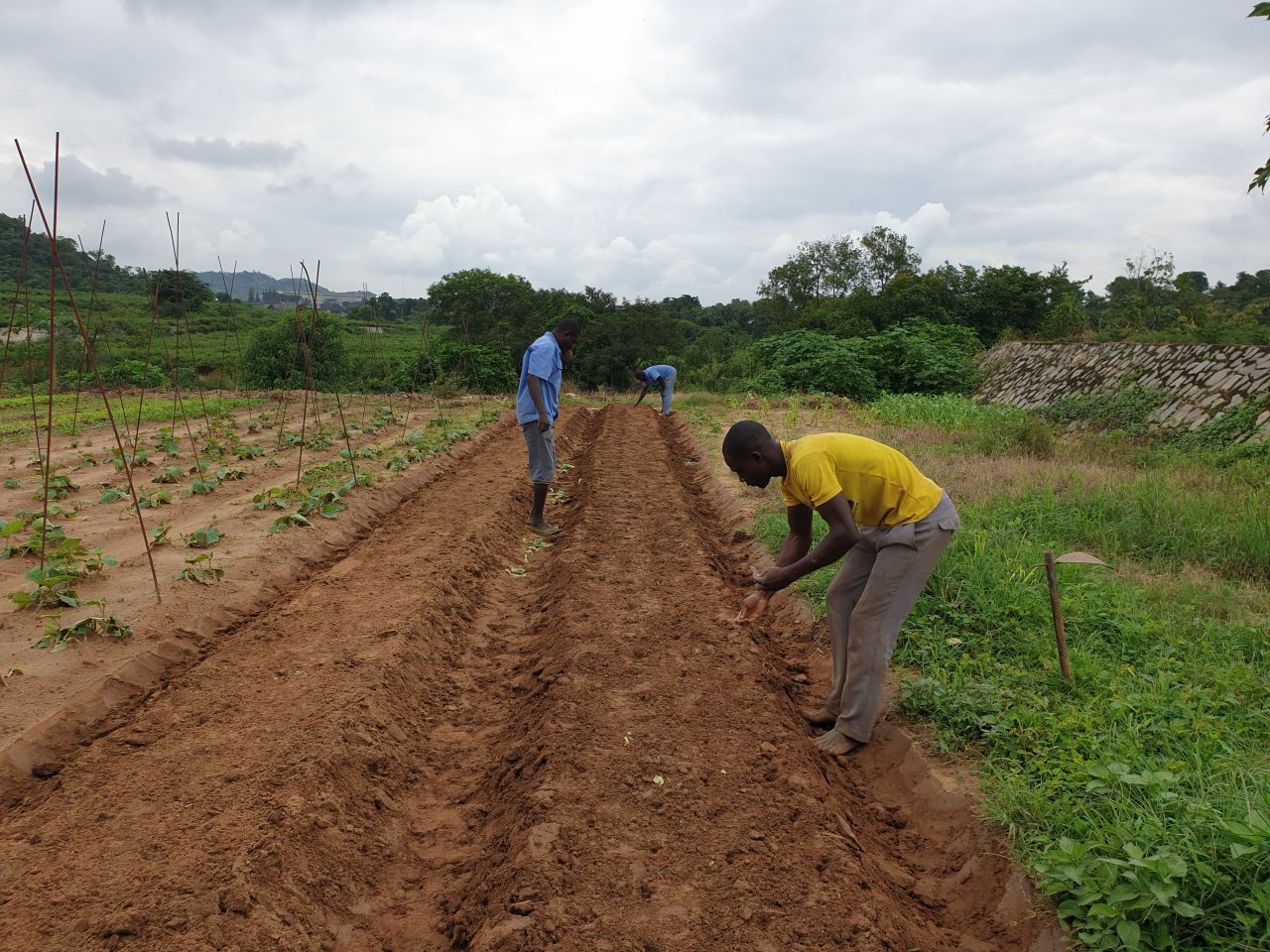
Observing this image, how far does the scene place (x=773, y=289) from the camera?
134 feet

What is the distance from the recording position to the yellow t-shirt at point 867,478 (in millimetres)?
3422

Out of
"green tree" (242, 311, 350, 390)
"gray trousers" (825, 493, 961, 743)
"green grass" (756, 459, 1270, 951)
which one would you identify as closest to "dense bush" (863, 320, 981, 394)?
"green grass" (756, 459, 1270, 951)

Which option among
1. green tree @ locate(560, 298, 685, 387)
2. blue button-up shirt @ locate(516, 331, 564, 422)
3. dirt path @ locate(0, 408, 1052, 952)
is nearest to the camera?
dirt path @ locate(0, 408, 1052, 952)

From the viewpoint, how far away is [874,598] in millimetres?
3549

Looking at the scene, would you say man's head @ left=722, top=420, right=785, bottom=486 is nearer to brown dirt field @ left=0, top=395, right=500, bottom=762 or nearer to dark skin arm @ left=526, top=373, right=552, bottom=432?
brown dirt field @ left=0, top=395, right=500, bottom=762

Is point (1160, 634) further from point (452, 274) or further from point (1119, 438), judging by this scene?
point (452, 274)

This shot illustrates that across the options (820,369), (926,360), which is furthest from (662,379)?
(926,360)

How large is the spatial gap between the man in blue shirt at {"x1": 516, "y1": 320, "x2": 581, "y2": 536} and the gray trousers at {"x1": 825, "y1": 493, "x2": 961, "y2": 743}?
3.70 meters

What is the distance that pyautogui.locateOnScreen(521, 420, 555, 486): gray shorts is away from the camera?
23.6 ft

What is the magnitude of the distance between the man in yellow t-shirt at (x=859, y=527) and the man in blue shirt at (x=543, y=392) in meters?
3.66

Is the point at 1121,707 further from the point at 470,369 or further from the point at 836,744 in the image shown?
the point at 470,369

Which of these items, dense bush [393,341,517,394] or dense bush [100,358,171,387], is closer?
dense bush [393,341,517,394]

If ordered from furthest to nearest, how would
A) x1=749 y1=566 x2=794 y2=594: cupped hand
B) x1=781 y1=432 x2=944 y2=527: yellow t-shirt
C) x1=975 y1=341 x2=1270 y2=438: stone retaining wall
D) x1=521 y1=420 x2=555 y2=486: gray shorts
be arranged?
x1=975 y1=341 x2=1270 y2=438: stone retaining wall, x1=521 y1=420 x2=555 y2=486: gray shorts, x1=749 y1=566 x2=794 y2=594: cupped hand, x1=781 y1=432 x2=944 y2=527: yellow t-shirt

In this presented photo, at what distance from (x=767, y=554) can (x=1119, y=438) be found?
26.6 ft
